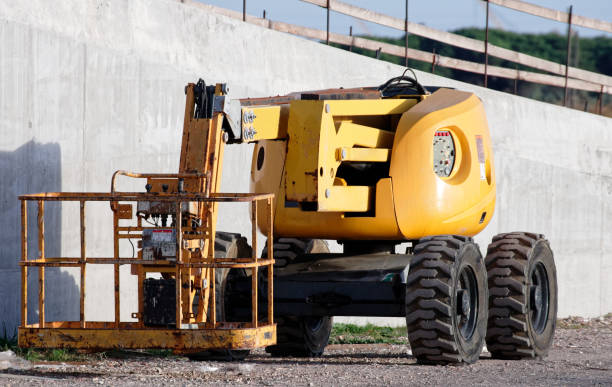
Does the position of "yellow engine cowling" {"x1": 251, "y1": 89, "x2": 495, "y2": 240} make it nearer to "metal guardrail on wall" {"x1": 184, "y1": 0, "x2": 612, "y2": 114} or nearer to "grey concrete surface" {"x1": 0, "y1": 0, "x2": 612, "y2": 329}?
"grey concrete surface" {"x1": 0, "y1": 0, "x2": 612, "y2": 329}

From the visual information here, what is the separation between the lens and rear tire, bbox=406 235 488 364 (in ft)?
32.2

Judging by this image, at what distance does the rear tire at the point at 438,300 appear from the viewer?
9820 millimetres

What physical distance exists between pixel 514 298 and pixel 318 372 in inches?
99.2

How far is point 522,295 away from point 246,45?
5142mm

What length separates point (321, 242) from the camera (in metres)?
12.5

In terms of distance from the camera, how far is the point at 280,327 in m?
12.1

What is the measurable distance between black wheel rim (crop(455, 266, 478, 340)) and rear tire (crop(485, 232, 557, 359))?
2.18 feet

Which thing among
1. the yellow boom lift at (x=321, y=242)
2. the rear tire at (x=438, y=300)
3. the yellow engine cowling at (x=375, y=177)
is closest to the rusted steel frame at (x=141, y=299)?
the yellow boom lift at (x=321, y=242)

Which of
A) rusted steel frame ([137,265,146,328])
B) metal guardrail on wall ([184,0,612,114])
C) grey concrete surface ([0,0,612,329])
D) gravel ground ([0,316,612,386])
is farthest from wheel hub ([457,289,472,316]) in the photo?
metal guardrail on wall ([184,0,612,114])

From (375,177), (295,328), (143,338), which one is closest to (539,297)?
(375,177)

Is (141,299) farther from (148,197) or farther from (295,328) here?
(295,328)

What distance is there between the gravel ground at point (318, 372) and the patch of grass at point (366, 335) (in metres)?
1.49

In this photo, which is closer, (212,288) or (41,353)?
(212,288)

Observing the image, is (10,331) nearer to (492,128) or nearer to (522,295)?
(522,295)
